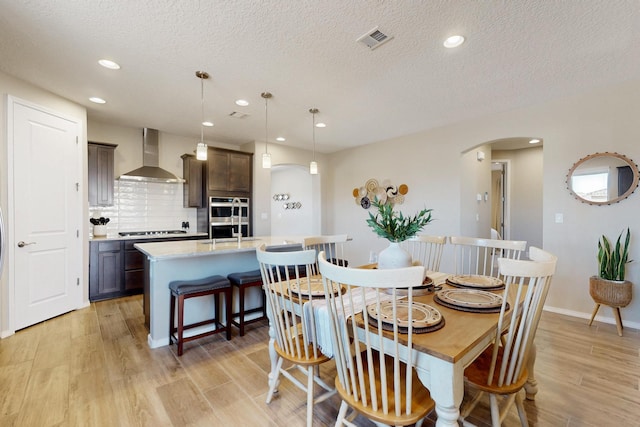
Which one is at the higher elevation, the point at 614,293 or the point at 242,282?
the point at 242,282

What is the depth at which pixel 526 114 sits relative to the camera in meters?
3.66

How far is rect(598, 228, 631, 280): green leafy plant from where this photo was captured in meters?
2.85

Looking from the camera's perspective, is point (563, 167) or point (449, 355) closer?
point (449, 355)

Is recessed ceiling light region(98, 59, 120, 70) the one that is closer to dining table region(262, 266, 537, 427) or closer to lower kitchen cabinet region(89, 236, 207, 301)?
lower kitchen cabinet region(89, 236, 207, 301)

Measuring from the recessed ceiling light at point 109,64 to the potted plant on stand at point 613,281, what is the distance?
17.1 ft

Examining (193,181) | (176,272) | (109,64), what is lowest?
(176,272)

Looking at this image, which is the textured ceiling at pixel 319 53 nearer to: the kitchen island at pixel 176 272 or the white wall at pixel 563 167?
the white wall at pixel 563 167

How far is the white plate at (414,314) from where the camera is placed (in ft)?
4.06

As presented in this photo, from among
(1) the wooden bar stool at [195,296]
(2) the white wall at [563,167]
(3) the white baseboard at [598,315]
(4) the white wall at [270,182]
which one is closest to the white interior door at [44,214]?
(1) the wooden bar stool at [195,296]

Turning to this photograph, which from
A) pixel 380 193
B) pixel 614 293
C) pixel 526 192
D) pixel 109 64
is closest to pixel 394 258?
pixel 614 293

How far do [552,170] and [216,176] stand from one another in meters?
4.93

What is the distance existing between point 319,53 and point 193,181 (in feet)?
11.4

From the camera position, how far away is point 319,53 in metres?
2.43

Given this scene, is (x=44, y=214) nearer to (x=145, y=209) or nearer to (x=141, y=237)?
(x=141, y=237)
